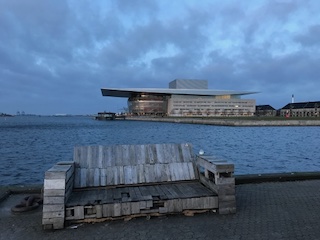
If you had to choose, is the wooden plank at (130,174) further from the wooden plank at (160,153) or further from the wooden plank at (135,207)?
the wooden plank at (135,207)

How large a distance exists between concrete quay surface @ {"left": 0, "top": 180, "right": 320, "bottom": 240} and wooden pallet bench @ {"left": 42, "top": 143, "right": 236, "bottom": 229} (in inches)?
8.3

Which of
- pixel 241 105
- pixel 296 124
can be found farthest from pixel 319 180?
pixel 241 105

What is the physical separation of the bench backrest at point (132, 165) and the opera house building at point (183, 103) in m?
170

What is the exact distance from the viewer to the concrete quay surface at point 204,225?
17.0ft

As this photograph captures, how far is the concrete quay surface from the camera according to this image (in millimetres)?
5168

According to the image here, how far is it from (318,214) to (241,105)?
190 meters

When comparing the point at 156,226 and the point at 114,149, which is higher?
the point at 114,149

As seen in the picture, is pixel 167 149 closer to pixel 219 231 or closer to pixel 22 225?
pixel 219 231

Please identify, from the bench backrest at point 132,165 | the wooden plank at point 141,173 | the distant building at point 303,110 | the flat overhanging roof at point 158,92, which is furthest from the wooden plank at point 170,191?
the distant building at point 303,110

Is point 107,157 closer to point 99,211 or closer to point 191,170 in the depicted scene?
point 99,211

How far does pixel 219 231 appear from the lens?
5348 millimetres

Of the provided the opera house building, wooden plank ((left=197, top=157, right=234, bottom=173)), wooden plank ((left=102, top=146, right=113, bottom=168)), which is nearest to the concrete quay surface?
wooden plank ((left=197, top=157, right=234, bottom=173))

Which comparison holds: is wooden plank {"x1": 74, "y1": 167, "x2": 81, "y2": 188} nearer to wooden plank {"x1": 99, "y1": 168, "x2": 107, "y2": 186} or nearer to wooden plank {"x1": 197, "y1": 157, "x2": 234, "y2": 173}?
wooden plank {"x1": 99, "y1": 168, "x2": 107, "y2": 186}

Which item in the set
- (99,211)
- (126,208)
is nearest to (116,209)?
(126,208)
